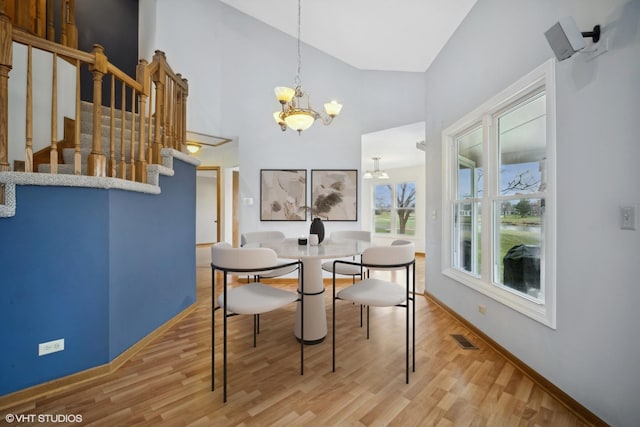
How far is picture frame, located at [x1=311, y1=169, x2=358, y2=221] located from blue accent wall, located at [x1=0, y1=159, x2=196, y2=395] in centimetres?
254

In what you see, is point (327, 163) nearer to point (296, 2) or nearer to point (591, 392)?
point (296, 2)

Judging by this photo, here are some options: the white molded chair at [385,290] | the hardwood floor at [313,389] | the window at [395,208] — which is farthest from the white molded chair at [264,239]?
the window at [395,208]

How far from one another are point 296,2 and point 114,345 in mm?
4368

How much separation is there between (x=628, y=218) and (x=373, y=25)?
3.26 metres

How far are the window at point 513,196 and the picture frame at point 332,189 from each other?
173 centimetres

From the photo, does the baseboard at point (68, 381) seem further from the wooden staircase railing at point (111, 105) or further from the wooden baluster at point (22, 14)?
the wooden baluster at point (22, 14)

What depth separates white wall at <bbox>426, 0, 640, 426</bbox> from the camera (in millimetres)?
1279

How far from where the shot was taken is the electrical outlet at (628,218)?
1.26 meters

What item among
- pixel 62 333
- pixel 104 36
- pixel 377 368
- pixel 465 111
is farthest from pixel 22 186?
pixel 104 36

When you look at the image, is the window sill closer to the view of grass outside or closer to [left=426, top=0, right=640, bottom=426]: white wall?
[left=426, top=0, right=640, bottom=426]: white wall

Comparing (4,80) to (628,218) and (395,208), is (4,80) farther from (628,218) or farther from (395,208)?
(395,208)

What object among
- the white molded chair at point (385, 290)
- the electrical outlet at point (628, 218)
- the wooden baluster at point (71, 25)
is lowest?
the white molded chair at point (385, 290)

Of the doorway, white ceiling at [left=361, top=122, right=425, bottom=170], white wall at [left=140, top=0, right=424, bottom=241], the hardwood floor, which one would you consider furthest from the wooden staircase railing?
the doorway

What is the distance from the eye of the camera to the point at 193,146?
215 inches
